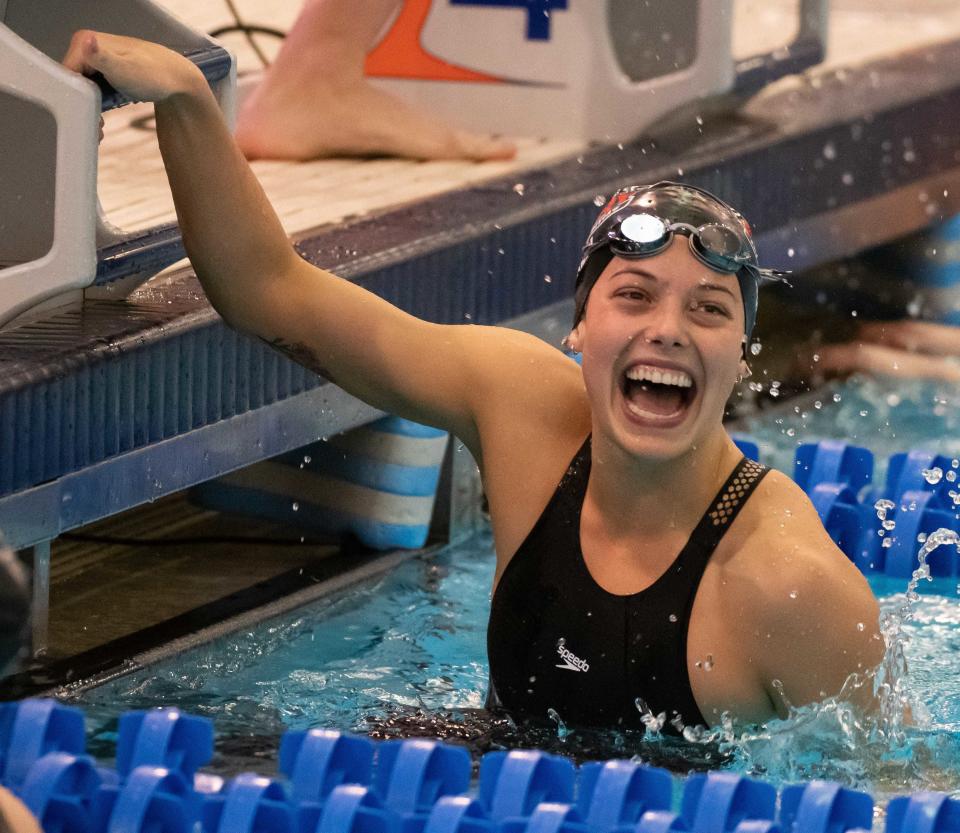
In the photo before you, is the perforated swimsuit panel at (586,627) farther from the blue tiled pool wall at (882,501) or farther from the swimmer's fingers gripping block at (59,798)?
the blue tiled pool wall at (882,501)

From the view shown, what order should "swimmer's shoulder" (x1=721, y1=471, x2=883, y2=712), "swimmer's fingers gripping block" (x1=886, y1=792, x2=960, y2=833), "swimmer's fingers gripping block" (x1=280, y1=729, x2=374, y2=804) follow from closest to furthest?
"swimmer's fingers gripping block" (x1=886, y1=792, x2=960, y2=833), "swimmer's fingers gripping block" (x1=280, y1=729, x2=374, y2=804), "swimmer's shoulder" (x1=721, y1=471, x2=883, y2=712)

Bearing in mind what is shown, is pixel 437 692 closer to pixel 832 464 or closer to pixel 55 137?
pixel 55 137

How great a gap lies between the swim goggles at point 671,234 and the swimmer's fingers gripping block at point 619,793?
650 millimetres

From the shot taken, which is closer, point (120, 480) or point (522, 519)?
point (522, 519)

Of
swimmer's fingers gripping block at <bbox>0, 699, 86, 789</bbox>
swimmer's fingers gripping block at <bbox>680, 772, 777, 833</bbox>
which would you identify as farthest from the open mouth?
swimmer's fingers gripping block at <bbox>0, 699, 86, 789</bbox>

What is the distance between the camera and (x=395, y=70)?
4.68 meters

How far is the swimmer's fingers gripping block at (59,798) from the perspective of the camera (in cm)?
209

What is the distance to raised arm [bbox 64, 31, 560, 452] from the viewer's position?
7.82 feet

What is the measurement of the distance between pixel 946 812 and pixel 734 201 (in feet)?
8.94

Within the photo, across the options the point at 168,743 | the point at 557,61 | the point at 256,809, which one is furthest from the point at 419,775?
the point at 557,61

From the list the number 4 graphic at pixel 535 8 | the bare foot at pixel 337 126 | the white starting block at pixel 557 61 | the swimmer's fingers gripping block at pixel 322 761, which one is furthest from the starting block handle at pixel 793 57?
the swimmer's fingers gripping block at pixel 322 761

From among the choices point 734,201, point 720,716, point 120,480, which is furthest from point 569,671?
point 734,201

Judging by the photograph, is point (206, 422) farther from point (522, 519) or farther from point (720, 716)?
point (720, 716)

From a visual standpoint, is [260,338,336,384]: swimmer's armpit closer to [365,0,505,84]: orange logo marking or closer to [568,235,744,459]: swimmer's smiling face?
[568,235,744,459]: swimmer's smiling face
